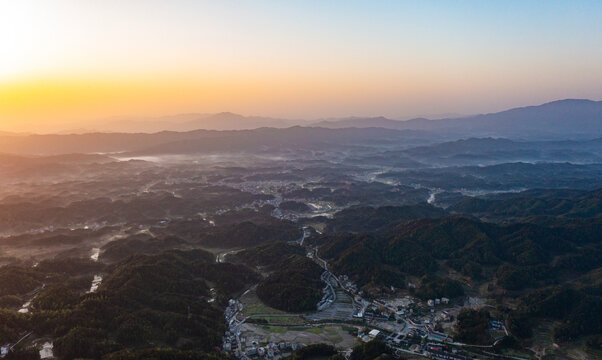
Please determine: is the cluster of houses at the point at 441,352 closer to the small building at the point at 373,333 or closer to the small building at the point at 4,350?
the small building at the point at 373,333

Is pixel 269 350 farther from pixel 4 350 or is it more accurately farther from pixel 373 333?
pixel 4 350

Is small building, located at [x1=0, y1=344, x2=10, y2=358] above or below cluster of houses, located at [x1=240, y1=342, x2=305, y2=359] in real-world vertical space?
above

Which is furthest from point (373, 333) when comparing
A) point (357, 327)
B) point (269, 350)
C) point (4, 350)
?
point (4, 350)

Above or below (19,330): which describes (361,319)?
below

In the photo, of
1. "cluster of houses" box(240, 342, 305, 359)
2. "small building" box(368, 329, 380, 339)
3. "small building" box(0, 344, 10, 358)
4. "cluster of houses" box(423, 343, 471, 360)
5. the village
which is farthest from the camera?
"small building" box(368, 329, 380, 339)

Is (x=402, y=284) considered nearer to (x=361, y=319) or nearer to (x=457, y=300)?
(x=457, y=300)

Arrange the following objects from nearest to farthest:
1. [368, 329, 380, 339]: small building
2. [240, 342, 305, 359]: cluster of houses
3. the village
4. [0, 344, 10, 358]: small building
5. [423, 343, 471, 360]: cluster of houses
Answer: [0, 344, 10, 358]: small building → [423, 343, 471, 360]: cluster of houses → [240, 342, 305, 359]: cluster of houses → the village → [368, 329, 380, 339]: small building

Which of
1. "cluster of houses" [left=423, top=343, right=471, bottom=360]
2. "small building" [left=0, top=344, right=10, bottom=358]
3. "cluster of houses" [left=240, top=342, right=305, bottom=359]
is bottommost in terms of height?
"cluster of houses" [left=423, top=343, right=471, bottom=360]

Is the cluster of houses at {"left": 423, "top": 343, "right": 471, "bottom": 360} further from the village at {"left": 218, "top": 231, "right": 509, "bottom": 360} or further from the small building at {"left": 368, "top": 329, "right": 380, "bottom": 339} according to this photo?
the small building at {"left": 368, "top": 329, "right": 380, "bottom": 339}

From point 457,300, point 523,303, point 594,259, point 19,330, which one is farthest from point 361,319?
point 594,259

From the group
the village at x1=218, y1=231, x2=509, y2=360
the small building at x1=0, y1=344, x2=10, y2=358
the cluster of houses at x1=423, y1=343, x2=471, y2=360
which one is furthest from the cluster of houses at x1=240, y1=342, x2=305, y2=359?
the small building at x1=0, y1=344, x2=10, y2=358

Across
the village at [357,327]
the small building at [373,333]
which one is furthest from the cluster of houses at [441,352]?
the small building at [373,333]
